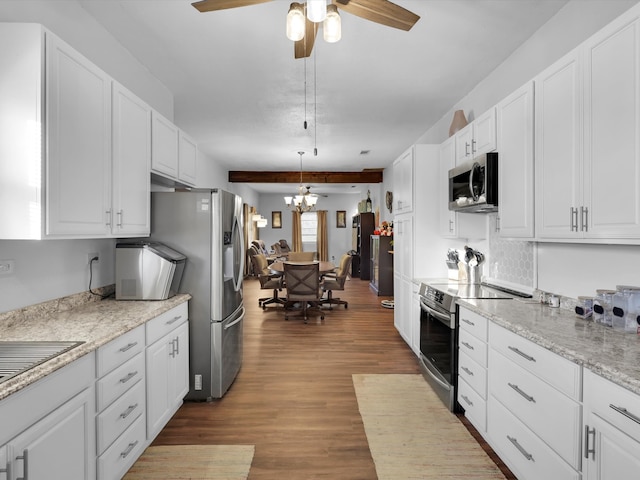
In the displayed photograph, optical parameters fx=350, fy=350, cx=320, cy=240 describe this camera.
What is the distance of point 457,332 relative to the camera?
8.29 ft

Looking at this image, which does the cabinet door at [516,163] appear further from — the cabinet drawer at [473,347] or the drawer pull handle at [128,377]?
the drawer pull handle at [128,377]

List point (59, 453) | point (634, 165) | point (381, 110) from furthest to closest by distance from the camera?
point (381, 110)
point (634, 165)
point (59, 453)

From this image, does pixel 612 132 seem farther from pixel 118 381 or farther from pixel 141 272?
pixel 141 272

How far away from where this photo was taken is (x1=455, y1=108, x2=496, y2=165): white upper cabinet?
2.57 meters

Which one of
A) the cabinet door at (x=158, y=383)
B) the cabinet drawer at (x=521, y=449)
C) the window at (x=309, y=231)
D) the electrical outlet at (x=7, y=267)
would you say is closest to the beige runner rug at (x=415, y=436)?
the cabinet drawer at (x=521, y=449)

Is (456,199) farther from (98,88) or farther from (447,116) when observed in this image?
(98,88)

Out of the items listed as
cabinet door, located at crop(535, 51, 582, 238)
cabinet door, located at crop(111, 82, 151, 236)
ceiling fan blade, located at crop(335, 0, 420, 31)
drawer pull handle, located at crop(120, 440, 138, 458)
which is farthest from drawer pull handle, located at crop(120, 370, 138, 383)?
cabinet door, located at crop(535, 51, 582, 238)

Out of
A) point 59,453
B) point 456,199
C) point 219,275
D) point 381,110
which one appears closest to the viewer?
point 59,453

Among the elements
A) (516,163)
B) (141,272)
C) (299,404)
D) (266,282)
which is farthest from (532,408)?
(266,282)

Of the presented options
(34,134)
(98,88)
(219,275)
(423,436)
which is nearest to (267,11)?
(98,88)

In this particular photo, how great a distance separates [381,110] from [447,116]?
81 cm

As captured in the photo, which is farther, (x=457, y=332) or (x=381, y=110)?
(x=381, y=110)

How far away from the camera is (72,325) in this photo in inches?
69.6

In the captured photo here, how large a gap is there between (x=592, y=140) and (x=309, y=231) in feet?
37.0
